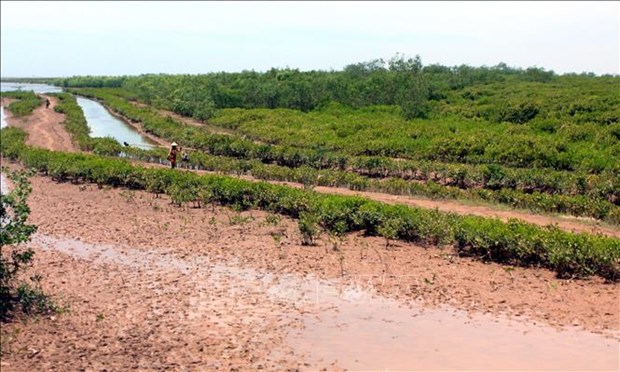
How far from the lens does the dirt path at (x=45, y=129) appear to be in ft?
123

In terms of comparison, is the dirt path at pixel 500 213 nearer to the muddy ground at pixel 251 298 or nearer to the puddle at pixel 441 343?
the muddy ground at pixel 251 298

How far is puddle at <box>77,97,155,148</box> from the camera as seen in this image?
147 feet

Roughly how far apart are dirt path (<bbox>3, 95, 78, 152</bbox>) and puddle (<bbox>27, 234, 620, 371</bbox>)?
91.8 feet

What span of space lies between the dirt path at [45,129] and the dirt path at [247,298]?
2231 centimetres

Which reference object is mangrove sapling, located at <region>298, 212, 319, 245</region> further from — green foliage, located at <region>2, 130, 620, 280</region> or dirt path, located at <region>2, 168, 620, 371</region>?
dirt path, located at <region>2, 168, 620, 371</region>

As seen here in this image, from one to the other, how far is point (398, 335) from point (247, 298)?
3205 mm

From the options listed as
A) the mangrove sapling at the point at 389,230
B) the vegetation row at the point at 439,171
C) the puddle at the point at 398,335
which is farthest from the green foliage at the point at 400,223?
the vegetation row at the point at 439,171

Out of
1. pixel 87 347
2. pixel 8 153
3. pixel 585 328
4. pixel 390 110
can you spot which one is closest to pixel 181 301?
pixel 87 347

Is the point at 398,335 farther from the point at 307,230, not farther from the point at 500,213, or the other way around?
the point at 500,213

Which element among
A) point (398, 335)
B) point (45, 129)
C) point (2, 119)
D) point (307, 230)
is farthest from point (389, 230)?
point (2, 119)

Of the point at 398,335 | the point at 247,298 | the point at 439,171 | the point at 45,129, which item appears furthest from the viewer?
the point at 45,129

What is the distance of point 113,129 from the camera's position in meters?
53.4

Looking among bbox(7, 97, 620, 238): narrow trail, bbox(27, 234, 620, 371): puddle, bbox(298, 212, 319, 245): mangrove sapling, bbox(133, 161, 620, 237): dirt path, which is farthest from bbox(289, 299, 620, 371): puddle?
bbox(133, 161, 620, 237): dirt path

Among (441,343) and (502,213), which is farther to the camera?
(502,213)
